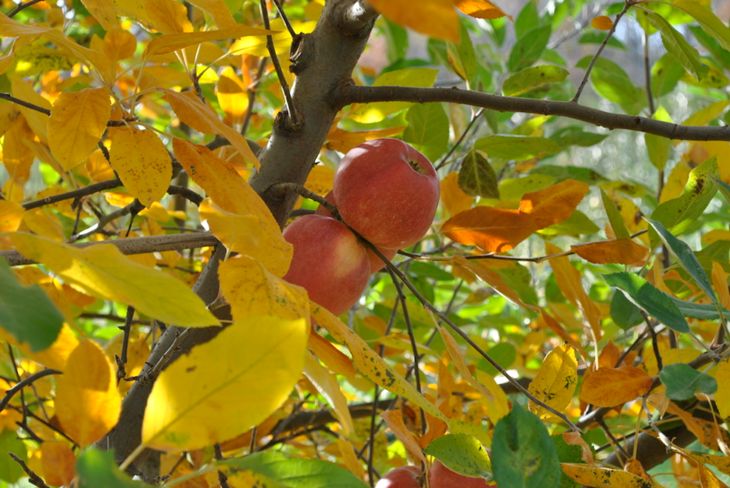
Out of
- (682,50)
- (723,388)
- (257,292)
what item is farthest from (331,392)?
(682,50)

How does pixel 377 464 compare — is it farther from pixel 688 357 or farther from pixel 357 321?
pixel 688 357

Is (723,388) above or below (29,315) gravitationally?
below

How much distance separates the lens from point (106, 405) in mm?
312

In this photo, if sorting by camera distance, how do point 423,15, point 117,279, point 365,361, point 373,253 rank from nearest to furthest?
point 423,15 → point 117,279 → point 365,361 → point 373,253

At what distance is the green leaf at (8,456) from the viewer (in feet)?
2.49

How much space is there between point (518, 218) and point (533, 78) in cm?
23

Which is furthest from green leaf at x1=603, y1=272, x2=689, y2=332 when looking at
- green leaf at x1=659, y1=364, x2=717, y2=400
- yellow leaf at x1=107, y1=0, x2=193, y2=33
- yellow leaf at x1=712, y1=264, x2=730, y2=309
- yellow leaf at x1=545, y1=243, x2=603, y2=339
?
yellow leaf at x1=107, y1=0, x2=193, y2=33

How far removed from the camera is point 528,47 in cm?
102

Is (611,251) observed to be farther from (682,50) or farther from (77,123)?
(77,123)

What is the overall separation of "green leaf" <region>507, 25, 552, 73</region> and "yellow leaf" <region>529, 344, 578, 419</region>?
0.53 metres

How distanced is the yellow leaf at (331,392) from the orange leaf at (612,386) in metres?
0.28

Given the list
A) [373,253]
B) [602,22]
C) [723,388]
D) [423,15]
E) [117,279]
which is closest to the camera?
[423,15]

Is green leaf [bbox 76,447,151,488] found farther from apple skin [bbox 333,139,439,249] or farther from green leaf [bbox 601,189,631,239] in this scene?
green leaf [bbox 601,189,631,239]

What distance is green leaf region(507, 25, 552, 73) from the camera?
1.02 m
